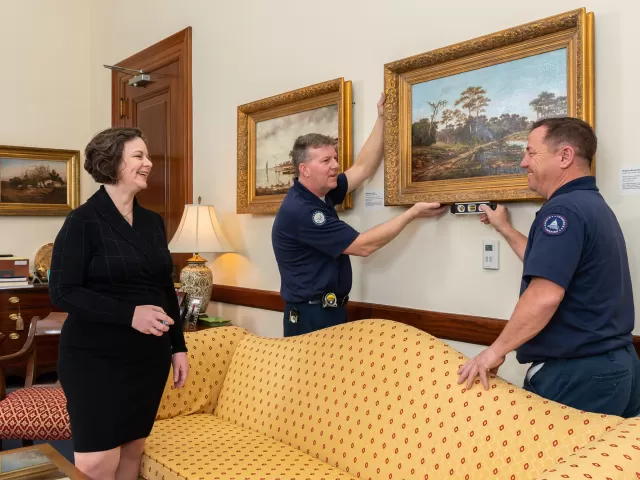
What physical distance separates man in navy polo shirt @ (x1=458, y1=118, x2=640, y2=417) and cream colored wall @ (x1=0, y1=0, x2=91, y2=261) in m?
5.07

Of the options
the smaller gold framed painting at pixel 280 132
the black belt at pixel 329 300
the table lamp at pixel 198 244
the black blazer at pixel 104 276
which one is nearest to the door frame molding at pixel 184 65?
the table lamp at pixel 198 244

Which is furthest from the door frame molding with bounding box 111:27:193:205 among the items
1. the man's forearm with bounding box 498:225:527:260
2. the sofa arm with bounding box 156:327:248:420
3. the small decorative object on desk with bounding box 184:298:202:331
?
the man's forearm with bounding box 498:225:527:260

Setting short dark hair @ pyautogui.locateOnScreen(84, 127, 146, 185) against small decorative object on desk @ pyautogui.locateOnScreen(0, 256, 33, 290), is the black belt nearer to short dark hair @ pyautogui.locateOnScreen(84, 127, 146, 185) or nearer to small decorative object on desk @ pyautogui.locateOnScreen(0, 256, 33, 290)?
short dark hair @ pyautogui.locateOnScreen(84, 127, 146, 185)

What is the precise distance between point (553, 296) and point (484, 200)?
2.70 ft

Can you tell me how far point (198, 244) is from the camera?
13.7 ft

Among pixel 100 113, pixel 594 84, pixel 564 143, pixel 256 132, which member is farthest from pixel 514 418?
pixel 100 113

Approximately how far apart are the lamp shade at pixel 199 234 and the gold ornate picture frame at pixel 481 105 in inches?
59.1

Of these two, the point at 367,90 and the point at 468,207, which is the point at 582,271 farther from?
the point at 367,90

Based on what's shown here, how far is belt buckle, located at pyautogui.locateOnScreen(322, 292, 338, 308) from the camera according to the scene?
122 inches

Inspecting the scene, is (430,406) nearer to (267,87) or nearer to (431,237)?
(431,237)

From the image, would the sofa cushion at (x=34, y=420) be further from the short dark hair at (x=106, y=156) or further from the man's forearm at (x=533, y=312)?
the man's forearm at (x=533, y=312)

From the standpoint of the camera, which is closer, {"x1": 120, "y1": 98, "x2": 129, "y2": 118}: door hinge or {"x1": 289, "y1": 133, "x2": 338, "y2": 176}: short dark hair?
{"x1": 289, "y1": 133, "x2": 338, "y2": 176}: short dark hair

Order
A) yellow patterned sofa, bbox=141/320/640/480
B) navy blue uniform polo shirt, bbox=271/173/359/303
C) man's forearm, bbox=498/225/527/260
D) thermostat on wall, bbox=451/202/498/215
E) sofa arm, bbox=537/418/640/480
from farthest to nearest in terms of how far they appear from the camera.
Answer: navy blue uniform polo shirt, bbox=271/173/359/303 < thermostat on wall, bbox=451/202/498/215 < man's forearm, bbox=498/225/527/260 < yellow patterned sofa, bbox=141/320/640/480 < sofa arm, bbox=537/418/640/480

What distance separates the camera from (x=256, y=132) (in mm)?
4117
